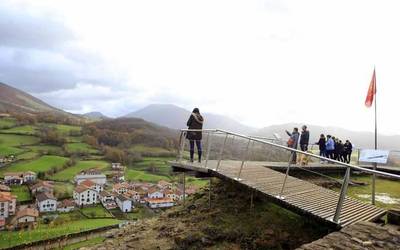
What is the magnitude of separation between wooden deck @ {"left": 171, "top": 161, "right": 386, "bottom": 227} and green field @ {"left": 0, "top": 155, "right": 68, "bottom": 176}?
5738 centimetres

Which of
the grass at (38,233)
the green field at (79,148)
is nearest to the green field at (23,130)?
the green field at (79,148)

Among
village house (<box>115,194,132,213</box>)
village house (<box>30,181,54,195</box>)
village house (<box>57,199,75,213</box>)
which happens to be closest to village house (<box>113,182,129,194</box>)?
village house (<box>115,194,132,213</box>)

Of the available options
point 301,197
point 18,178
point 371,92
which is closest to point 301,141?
point 371,92

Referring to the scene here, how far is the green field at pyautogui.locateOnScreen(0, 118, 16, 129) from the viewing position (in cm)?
9056

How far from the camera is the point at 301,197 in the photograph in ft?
29.6

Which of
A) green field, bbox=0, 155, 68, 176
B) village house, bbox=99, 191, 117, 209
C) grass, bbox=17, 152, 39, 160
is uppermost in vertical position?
grass, bbox=17, 152, 39, 160

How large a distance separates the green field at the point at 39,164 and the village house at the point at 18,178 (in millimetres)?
3144

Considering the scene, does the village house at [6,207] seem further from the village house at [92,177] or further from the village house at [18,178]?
the village house at [92,177]

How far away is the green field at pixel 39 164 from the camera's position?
61.0 metres

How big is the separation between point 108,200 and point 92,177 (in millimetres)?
10947

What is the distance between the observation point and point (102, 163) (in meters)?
75.2

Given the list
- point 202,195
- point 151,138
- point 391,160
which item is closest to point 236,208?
point 202,195

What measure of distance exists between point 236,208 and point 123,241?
329 cm

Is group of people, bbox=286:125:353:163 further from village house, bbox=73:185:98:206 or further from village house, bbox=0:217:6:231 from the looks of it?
village house, bbox=73:185:98:206
